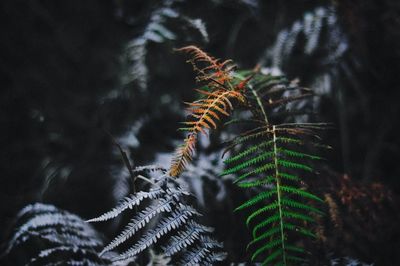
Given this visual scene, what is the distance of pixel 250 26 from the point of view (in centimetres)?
229

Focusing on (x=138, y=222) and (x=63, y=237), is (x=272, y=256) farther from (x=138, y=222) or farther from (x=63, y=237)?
(x=63, y=237)

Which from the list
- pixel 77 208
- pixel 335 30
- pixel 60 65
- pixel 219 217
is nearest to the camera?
pixel 219 217

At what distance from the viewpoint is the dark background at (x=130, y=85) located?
5.85 ft

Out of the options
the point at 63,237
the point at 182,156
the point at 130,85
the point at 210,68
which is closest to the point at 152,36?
the point at 130,85

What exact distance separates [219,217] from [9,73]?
171 centimetres

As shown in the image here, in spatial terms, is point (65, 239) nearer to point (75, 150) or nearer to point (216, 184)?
point (216, 184)

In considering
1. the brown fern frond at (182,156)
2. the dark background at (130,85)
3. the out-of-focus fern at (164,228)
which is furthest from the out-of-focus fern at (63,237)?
the brown fern frond at (182,156)

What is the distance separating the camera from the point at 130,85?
1986mm

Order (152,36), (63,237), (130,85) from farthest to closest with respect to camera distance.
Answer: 1. (130,85)
2. (152,36)
3. (63,237)

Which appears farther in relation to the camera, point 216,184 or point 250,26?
point 250,26

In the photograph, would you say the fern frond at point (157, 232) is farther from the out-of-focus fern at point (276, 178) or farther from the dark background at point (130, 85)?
the dark background at point (130, 85)

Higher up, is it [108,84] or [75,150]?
[108,84]

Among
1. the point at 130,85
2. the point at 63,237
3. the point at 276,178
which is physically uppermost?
the point at 276,178

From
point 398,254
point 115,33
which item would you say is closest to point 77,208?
point 115,33
